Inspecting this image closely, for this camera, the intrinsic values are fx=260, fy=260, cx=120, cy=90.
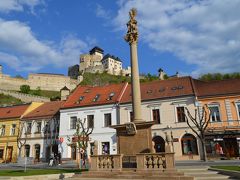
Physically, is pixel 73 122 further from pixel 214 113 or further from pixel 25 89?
pixel 25 89

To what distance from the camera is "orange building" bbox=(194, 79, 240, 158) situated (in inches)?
1066

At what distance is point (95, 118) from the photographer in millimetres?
33156

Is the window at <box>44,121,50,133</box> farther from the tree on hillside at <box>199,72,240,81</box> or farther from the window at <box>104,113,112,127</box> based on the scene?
the tree on hillside at <box>199,72,240,81</box>

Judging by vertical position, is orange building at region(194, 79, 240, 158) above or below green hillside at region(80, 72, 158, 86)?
below

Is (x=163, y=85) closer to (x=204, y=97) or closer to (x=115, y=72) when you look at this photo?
(x=204, y=97)

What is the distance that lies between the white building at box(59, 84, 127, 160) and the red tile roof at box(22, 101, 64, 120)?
2.98 meters

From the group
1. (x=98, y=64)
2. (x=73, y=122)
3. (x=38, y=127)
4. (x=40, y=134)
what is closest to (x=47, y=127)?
(x=40, y=134)

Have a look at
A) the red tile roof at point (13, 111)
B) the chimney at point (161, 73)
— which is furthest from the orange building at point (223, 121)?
the chimney at point (161, 73)

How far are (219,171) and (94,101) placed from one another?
23.5 m

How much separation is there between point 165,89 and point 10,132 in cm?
2380

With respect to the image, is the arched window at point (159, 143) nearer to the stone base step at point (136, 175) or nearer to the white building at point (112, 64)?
the stone base step at point (136, 175)

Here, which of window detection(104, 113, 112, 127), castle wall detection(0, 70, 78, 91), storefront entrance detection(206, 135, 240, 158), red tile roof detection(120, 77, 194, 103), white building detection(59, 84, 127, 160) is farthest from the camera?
castle wall detection(0, 70, 78, 91)

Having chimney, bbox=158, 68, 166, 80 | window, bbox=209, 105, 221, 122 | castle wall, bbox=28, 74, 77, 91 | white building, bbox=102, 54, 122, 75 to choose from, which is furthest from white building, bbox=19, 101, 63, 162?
white building, bbox=102, 54, 122, 75

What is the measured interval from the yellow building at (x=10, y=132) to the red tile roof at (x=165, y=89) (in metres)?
17.1
